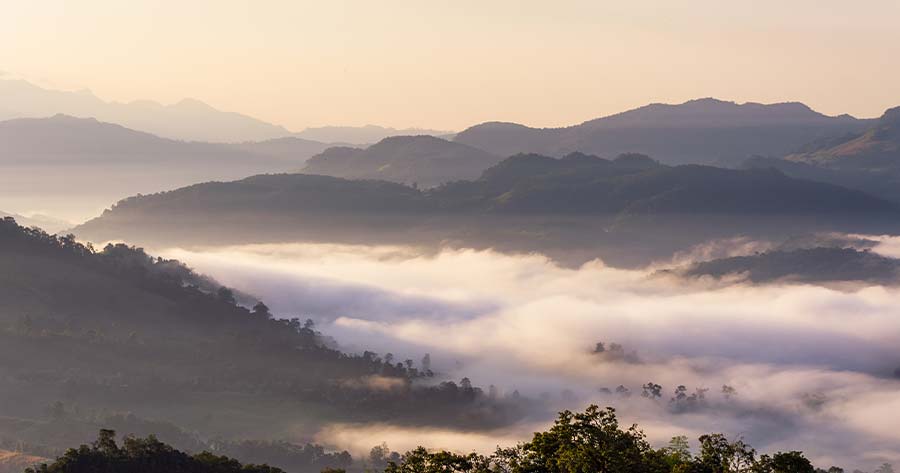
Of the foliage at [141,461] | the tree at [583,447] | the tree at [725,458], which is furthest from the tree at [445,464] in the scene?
the foliage at [141,461]

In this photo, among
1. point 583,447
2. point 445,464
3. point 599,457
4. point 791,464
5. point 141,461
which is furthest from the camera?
point 141,461

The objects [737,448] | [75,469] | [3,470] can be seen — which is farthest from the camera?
[3,470]

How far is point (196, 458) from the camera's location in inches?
5059

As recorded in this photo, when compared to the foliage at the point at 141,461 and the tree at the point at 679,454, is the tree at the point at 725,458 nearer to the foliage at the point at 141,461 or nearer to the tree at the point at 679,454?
the tree at the point at 679,454

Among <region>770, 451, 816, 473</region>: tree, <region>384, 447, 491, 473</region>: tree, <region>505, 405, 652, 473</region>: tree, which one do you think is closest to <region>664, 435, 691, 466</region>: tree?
<region>505, 405, 652, 473</region>: tree

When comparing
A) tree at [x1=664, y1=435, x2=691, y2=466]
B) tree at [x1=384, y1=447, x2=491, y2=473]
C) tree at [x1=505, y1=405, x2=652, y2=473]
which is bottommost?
tree at [x1=384, y1=447, x2=491, y2=473]

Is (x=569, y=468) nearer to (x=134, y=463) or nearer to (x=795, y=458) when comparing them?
(x=795, y=458)

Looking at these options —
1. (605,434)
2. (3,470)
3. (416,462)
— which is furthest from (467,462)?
(3,470)

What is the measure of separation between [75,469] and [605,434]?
202 ft

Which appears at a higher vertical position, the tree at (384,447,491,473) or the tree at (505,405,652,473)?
the tree at (505,405,652,473)

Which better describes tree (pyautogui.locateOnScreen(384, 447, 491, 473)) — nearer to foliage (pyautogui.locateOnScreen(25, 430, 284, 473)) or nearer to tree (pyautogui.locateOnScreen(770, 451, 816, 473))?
tree (pyautogui.locateOnScreen(770, 451, 816, 473))

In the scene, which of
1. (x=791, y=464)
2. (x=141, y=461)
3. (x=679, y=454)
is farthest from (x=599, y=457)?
(x=141, y=461)

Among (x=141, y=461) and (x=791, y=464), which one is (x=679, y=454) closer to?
(x=791, y=464)

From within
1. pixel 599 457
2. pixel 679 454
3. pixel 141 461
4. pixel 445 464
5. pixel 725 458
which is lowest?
pixel 445 464
